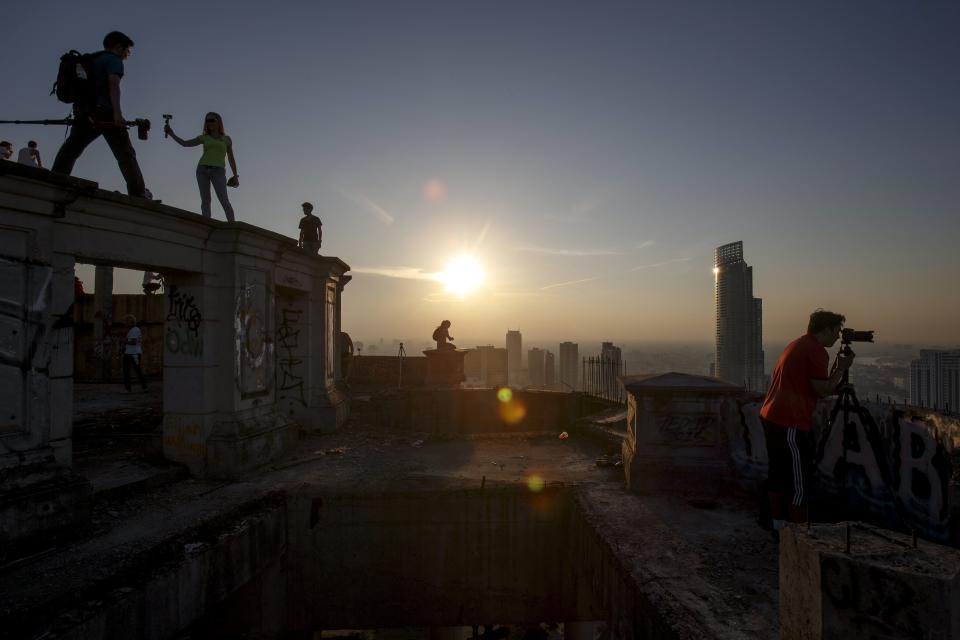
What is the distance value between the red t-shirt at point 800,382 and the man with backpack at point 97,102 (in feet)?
23.9

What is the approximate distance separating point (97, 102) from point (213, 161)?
1.93m

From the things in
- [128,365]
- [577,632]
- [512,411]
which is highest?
[128,365]

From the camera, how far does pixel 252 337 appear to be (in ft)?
23.5

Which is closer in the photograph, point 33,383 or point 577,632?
point 33,383

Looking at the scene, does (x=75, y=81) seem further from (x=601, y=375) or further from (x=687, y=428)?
(x=601, y=375)

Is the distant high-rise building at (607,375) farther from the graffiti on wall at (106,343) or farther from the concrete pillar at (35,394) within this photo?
the graffiti on wall at (106,343)

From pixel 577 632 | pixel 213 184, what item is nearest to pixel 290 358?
pixel 213 184

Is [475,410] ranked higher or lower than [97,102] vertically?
lower

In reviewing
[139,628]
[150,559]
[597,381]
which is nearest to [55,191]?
[150,559]

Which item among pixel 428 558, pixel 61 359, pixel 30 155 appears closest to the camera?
pixel 61 359

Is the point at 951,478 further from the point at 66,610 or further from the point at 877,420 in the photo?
the point at 66,610

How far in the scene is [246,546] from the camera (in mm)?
4930

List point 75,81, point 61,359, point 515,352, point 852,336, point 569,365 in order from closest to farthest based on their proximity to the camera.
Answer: point 852,336
point 61,359
point 75,81
point 569,365
point 515,352

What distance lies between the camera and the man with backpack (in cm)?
530
